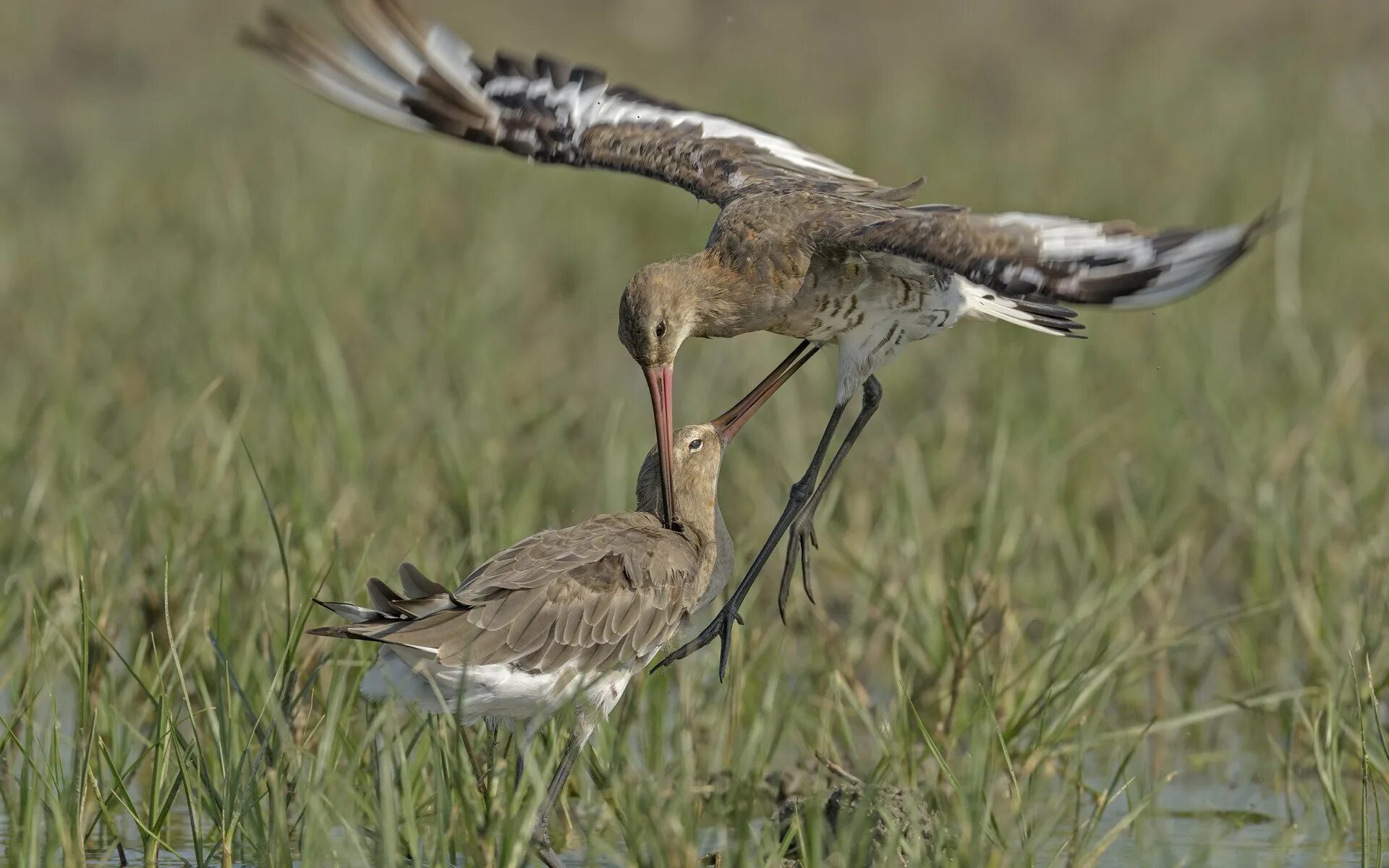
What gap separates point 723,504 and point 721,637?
184cm

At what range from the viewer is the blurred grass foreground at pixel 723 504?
13.6ft

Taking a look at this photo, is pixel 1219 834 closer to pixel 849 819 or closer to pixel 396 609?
pixel 849 819

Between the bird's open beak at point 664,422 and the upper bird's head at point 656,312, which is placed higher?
the upper bird's head at point 656,312

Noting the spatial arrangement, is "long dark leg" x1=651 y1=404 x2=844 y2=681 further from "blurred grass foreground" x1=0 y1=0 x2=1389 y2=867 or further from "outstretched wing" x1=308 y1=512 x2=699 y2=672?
"outstretched wing" x1=308 y1=512 x2=699 y2=672

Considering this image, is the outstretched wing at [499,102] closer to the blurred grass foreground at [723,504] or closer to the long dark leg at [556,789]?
the blurred grass foreground at [723,504]

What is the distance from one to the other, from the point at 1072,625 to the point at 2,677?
250 cm

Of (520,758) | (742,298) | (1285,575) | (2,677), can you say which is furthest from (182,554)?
(1285,575)

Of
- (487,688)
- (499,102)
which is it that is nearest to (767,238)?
(499,102)

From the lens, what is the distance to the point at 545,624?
434cm

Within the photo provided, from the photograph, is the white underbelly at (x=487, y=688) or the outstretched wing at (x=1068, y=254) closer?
the white underbelly at (x=487, y=688)

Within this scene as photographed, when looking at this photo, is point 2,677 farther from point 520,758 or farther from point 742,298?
point 742,298

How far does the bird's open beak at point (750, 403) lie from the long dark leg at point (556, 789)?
1.06 metres

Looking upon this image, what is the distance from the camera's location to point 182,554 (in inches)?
202

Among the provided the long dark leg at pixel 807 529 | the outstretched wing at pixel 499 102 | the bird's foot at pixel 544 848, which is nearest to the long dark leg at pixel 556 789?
the bird's foot at pixel 544 848
